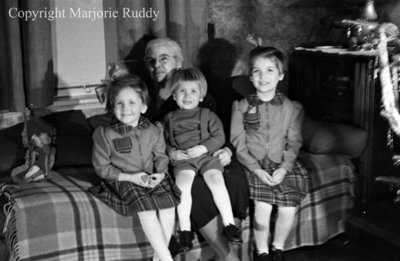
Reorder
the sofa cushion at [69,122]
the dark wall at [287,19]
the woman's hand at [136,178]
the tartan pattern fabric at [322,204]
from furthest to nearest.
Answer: the dark wall at [287,19] → the sofa cushion at [69,122] → the tartan pattern fabric at [322,204] → the woman's hand at [136,178]

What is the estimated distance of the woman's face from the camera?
2.66 meters

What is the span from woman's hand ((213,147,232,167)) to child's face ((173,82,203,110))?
239 mm

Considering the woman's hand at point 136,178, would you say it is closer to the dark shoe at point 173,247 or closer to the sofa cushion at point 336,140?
the dark shoe at point 173,247

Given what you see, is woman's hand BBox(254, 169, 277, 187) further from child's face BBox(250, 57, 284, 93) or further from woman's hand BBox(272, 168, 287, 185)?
child's face BBox(250, 57, 284, 93)

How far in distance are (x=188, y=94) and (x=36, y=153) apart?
0.74 meters

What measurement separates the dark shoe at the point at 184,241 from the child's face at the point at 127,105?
52 centimetres

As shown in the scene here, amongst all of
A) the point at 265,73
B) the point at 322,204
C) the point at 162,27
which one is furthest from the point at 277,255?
the point at 162,27

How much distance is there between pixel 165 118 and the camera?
7.93 ft

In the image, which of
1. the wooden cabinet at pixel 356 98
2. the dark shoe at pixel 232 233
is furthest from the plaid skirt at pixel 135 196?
the wooden cabinet at pixel 356 98

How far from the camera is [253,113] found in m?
2.40

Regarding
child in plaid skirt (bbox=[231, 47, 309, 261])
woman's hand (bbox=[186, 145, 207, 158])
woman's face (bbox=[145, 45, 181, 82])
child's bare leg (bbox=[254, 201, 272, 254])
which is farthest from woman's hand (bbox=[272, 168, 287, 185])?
woman's face (bbox=[145, 45, 181, 82])

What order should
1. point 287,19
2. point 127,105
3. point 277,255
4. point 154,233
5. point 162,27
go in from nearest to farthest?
point 154,233
point 127,105
point 277,255
point 162,27
point 287,19

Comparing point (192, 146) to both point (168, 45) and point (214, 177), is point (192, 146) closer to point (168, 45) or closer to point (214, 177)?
point (214, 177)

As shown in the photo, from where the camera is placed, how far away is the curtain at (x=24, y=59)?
260cm
